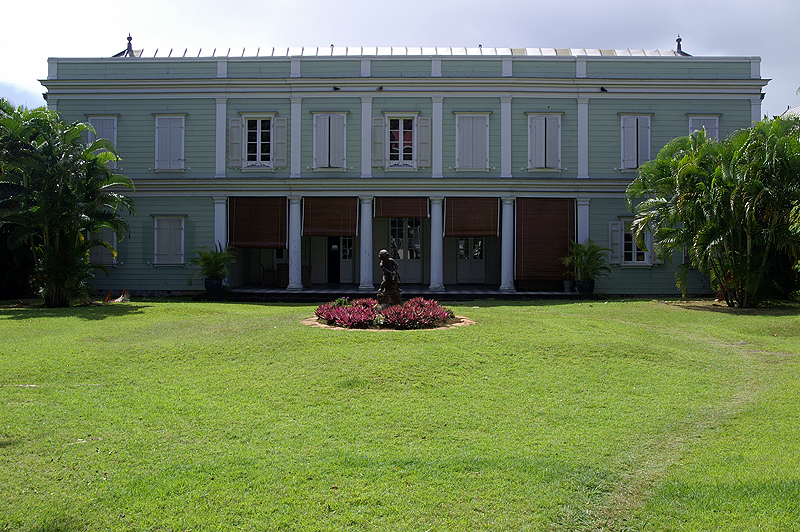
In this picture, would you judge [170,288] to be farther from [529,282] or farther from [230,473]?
[230,473]

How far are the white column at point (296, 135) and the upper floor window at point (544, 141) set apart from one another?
7.32 meters

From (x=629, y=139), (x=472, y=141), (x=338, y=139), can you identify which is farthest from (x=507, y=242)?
(x=338, y=139)

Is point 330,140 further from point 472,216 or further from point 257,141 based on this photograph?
point 472,216

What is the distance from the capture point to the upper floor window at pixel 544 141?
1792 cm

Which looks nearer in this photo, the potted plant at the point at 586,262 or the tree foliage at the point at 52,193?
→ the tree foliage at the point at 52,193

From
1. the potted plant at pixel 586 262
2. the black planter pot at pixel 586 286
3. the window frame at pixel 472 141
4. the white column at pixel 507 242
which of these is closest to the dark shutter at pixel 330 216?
the window frame at pixel 472 141

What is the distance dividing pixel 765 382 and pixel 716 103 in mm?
14011

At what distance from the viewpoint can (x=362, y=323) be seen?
396 inches

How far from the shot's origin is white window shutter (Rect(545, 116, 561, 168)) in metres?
17.9

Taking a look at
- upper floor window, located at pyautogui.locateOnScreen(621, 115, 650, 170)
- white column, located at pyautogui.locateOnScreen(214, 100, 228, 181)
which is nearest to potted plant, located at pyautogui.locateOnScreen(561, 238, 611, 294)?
upper floor window, located at pyautogui.locateOnScreen(621, 115, 650, 170)

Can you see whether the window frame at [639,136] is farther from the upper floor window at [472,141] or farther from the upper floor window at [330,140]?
the upper floor window at [330,140]

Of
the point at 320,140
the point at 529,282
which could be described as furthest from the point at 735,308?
the point at 320,140

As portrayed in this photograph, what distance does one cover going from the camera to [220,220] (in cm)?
1811

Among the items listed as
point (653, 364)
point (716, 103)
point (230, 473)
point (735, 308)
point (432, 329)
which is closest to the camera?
point (230, 473)
